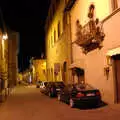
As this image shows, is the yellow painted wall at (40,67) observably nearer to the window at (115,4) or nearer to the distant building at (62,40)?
the distant building at (62,40)

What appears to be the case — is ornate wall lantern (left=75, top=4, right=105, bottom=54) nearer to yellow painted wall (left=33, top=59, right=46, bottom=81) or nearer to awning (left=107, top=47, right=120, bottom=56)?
awning (left=107, top=47, right=120, bottom=56)

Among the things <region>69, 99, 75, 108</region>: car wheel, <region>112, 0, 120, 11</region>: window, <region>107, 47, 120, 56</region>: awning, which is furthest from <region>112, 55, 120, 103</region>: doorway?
<region>112, 0, 120, 11</region>: window

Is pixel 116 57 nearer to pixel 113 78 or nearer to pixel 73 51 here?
pixel 113 78

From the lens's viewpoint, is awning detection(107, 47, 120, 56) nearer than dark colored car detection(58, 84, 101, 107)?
Yes

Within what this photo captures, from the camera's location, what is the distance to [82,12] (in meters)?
26.7

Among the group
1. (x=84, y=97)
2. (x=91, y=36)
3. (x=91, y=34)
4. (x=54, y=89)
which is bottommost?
(x=84, y=97)

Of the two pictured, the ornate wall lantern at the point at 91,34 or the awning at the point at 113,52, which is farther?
the ornate wall lantern at the point at 91,34

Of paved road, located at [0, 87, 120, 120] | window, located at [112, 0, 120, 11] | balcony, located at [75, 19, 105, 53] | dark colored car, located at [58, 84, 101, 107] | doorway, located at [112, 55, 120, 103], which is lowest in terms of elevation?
paved road, located at [0, 87, 120, 120]

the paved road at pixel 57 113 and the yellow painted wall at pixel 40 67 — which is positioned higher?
the yellow painted wall at pixel 40 67

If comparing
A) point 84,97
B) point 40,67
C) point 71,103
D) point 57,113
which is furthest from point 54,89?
point 40,67

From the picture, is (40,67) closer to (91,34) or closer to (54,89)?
(54,89)

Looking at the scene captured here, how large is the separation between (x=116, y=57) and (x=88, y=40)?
380 cm

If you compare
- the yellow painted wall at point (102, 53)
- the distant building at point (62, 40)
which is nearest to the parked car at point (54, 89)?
the yellow painted wall at point (102, 53)

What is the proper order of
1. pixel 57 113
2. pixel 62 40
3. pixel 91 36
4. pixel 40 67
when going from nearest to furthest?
pixel 57 113 → pixel 91 36 → pixel 62 40 → pixel 40 67
